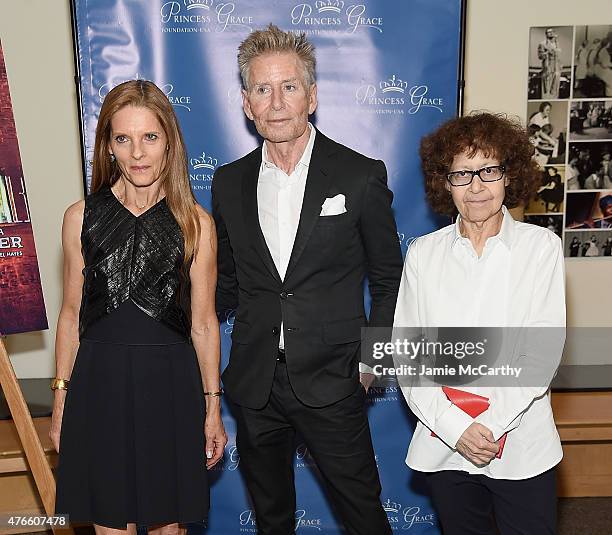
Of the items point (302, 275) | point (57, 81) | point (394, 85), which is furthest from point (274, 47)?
point (57, 81)

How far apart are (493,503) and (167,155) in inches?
55.0

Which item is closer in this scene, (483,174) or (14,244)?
(483,174)

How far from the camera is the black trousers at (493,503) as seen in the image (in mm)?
2059

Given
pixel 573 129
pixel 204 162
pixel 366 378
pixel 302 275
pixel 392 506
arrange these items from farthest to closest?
pixel 573 129 → pixel 392 506 → pixel 204 162 → pixel 366 378 → pixel 302 275

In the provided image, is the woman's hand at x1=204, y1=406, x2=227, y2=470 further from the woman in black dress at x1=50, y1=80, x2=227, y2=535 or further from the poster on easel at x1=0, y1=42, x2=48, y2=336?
the poster on easel at x1=0, y1=42, x2=48, y2=336

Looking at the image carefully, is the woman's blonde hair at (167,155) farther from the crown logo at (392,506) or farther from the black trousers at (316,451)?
the crown logo at (392,506)

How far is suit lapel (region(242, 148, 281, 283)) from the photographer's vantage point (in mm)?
2262

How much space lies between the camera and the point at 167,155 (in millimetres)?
2141

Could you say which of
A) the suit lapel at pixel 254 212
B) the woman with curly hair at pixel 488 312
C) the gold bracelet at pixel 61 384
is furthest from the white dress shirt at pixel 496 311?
the gold bracelet at pixel 61 384

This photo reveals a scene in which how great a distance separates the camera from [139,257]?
2.13 m

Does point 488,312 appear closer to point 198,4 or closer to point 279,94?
point 279,94

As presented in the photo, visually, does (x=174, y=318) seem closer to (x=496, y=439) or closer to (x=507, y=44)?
(x=496, y=439)

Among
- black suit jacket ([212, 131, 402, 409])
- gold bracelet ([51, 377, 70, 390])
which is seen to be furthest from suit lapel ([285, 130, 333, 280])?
gold bracelet ([51, 377, 70, 390])

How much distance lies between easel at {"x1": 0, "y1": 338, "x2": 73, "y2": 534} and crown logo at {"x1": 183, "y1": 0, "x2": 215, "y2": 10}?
152 cm
